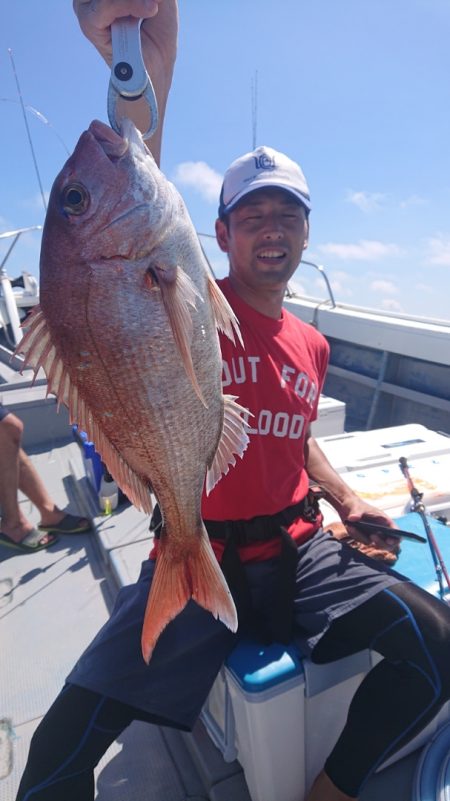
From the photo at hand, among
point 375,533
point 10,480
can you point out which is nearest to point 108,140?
point 375,533

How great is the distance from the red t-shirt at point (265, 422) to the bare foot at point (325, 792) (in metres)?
0.73

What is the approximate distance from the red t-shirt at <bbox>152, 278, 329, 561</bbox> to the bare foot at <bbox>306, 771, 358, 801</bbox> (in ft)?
2.39

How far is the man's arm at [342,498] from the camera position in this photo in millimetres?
2068

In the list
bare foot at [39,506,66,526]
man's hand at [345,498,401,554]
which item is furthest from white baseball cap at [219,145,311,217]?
bare foot at [39,506,66,526]

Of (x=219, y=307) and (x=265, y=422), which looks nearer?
(x=219, y=307)

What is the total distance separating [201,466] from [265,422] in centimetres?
51

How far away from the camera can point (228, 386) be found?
182 centimetres

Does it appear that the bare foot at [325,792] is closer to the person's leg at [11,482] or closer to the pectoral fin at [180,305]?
the pectoral fin at [180,305]

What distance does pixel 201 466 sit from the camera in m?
1.41

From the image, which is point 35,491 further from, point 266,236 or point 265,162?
point 265,162

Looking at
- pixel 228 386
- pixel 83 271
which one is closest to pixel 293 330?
pixel 228 386

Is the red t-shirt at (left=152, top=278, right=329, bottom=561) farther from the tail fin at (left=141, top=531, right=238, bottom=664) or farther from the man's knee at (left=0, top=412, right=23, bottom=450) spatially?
the man's knee at (left=0, top=412, right=23, bottom=450)

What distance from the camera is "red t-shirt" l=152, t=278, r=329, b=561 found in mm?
1794

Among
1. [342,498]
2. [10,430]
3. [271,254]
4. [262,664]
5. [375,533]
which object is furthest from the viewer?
[10,430]
